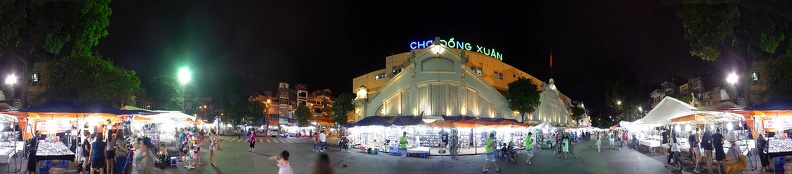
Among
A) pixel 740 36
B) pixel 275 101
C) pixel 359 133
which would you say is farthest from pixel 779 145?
pixel 275 101

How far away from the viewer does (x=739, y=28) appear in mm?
23750

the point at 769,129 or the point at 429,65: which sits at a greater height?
the point at 429,65

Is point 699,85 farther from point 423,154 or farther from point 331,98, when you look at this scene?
point 331,98

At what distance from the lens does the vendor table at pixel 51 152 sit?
1419cm

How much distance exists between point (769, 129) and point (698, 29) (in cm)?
1027

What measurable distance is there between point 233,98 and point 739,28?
2660 inches

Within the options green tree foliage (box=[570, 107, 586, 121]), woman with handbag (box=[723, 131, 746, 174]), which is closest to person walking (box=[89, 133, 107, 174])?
woman with handbag (box=[723, 131, 746, 174])

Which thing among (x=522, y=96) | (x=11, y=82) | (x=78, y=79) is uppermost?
(x=11, y=82)

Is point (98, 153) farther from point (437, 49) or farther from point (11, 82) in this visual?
Answer: point (437, 49)

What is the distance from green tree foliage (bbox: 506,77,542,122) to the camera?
46.1 meters

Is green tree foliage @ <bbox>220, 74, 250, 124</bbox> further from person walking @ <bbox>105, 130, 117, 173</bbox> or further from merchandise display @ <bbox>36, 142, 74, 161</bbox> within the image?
person walking @ <bbox>105, 130, 117, 173</bbox>

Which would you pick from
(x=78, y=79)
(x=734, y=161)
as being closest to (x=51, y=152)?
(x=78, y=79)

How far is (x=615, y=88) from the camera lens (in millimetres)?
68750

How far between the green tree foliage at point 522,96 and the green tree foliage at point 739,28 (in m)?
19.8
